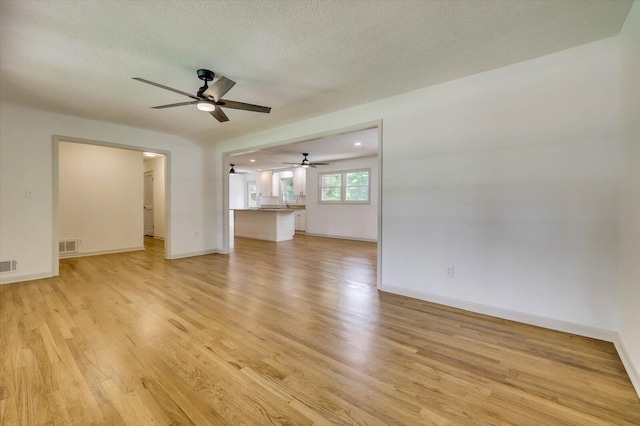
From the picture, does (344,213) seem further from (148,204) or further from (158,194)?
(148,204)

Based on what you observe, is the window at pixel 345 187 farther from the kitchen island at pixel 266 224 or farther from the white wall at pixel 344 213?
the kitchen island at pixel 266 224

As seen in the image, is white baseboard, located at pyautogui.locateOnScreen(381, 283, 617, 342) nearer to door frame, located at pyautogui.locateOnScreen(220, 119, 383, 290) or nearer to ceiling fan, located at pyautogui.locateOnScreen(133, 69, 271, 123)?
door frame, located at pyautogui.locateOnScreen(220, 119, 383, 290)

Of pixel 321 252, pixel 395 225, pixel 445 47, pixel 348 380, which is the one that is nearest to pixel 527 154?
pixel 445 47

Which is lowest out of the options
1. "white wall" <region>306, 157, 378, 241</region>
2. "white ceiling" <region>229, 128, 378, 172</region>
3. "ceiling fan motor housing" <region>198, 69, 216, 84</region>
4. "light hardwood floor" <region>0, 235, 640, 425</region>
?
"light hardwood floor" <region>0, 235, 640, 425</region>

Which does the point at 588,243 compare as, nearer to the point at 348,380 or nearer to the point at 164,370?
the point at 348,380

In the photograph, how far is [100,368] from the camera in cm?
180

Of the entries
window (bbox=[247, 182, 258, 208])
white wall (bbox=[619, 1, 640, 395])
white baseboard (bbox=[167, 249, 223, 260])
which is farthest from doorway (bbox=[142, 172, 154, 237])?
white wall (bbox=[619, 1, 640, 395])

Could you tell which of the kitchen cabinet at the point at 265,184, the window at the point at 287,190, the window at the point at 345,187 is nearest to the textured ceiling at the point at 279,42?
the window at the point at 345,187

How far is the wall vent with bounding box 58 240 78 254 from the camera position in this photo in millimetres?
5429

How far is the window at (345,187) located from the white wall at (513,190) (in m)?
4.47

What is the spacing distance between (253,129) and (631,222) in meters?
4.89

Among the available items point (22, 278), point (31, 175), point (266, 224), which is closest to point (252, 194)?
point (266, 224)

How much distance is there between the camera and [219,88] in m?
2.53

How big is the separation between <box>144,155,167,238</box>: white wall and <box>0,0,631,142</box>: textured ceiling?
14.9ft
